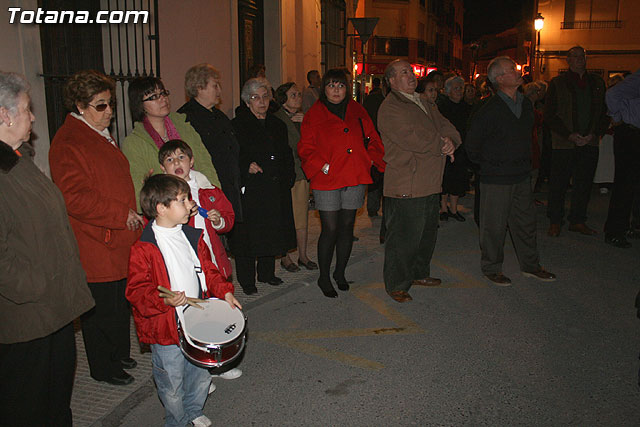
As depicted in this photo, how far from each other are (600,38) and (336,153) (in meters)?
30.9

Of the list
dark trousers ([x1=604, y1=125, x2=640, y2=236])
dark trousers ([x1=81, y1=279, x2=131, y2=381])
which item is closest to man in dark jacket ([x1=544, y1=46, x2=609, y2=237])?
dark trousers ([x1=604, y1=125, x2=640, y2=236])

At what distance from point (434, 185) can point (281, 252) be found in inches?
68.5

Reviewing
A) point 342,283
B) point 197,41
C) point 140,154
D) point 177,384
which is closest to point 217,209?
point 140,154

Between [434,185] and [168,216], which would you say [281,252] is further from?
[168,216]

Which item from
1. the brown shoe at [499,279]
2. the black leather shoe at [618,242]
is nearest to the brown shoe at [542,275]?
the brown shoe at [499,279]

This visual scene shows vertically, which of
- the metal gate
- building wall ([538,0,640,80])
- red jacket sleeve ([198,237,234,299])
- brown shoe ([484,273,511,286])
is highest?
building wall ([538,0,640,80])

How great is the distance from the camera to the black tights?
5543mm

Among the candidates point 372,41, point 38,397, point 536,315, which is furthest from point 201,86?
point 372,41

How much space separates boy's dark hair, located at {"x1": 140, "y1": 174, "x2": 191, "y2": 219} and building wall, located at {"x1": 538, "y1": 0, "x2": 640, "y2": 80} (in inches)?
1244

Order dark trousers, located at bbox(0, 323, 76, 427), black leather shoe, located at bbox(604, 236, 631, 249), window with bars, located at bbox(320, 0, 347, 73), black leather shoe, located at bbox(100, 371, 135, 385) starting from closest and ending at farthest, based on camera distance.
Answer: dark trousers, located at bbox(0, 323, 76, 427)
black leather shoe, located at bbox(100, 371, 135, 385)
black leather shoe, located at bbox(604, 236, 631, 249)
window with bars, located at bbox(320, 0, 347, 73)

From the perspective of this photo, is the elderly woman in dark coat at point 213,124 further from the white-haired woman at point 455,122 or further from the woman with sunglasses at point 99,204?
the white-haired woman at point 455,122

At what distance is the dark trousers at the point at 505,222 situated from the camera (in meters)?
5.82

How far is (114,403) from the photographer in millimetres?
3613

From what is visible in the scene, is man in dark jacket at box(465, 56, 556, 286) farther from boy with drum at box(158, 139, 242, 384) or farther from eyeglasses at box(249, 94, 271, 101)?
boy with drum at box(158, 139, 242, 384)
